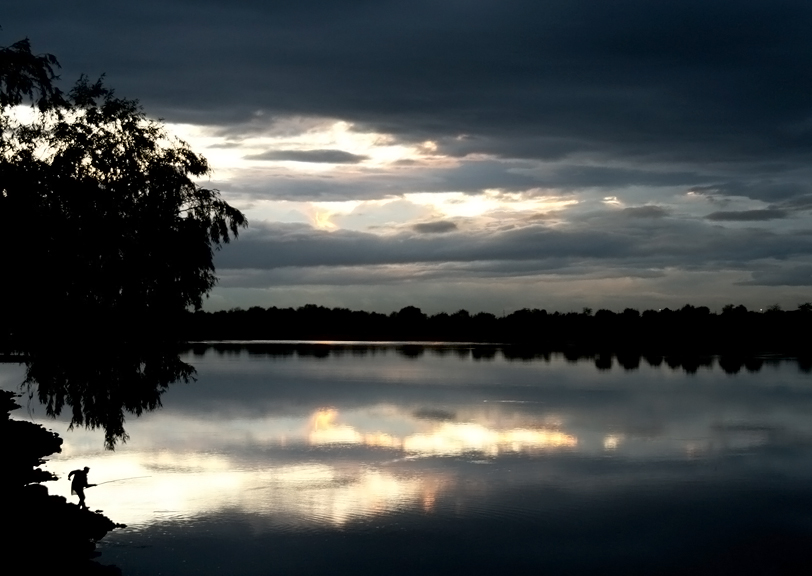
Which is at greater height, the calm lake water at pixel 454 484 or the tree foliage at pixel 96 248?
the tree foliage at pixel 96 248

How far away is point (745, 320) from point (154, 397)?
507 feet

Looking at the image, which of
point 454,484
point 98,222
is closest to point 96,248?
point 98,222

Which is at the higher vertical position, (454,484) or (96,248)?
(96,248)

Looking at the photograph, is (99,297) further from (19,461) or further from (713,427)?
(713,427)

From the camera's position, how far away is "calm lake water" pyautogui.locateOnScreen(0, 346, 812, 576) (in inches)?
842

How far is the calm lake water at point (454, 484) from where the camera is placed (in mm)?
21375

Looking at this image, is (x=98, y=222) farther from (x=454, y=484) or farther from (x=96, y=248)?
(x=454, y=484)

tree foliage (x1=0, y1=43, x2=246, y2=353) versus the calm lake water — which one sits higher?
tree foliage (x1=0, y1=43, x2=246, y2=353)

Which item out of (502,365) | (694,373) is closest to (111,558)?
(694,373)

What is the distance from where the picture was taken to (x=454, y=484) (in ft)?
97.7

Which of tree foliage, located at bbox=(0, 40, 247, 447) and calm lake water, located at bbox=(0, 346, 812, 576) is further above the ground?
tree foliage, located at bbox=(0, 40, 247, 447)

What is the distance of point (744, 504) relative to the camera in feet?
89.6

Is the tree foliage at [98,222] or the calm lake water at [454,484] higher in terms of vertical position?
the tree foliage at [98,222]

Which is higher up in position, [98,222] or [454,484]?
[98,222]
